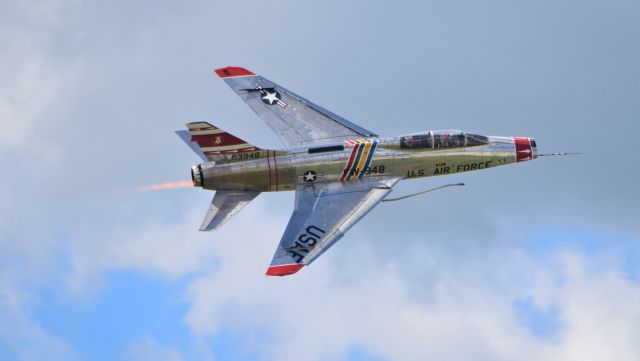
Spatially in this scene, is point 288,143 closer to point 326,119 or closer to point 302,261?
point 326,119

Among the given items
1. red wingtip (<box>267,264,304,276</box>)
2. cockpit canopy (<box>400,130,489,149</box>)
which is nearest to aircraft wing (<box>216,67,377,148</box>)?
cockpit canopy (<box>400,130,489,149</box>)

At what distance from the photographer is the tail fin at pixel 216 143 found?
57750mm

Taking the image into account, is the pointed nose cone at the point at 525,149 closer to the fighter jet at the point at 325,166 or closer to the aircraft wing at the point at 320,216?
the fighter jet at the point at 325,166

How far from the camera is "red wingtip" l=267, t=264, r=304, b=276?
5356 centimetres

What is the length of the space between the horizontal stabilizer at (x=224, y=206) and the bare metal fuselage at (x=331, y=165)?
280 mm

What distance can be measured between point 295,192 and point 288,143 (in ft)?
12.0

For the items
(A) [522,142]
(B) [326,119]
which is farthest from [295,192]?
(A) [522,142]

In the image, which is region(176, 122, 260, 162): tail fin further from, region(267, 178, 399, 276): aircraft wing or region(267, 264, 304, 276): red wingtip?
region(267, 264, 304, 276): red wingtip

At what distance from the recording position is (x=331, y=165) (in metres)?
58.7

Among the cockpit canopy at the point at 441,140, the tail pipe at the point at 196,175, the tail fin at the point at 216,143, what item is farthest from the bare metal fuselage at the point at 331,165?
the tail fin at the point at 216,143

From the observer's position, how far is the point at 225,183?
5809 centimetres

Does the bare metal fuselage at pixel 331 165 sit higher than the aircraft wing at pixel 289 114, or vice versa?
the aircraft wing at pixel 289 114

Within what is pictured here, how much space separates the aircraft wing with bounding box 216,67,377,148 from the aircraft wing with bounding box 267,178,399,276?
10.4 ft

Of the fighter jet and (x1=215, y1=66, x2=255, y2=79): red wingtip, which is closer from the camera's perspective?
the fighter jet
